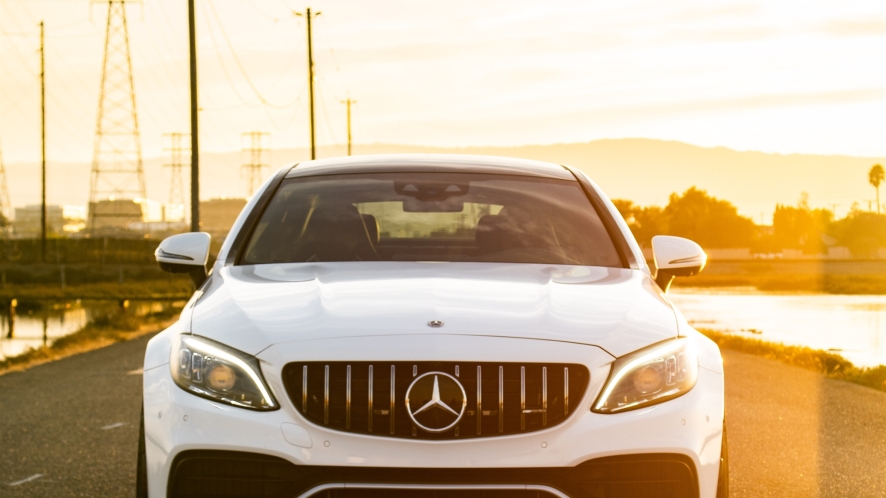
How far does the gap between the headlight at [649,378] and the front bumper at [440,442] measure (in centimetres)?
3

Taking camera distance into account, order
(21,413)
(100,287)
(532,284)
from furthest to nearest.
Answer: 1. (100,287)
2. (21,413)
3. (532,284)

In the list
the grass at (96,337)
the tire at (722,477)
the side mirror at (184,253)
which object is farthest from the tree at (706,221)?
the tire at (722,477)

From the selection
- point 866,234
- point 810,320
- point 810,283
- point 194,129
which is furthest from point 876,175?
point 194,129

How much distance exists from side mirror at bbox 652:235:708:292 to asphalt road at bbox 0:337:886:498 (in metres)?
1.73

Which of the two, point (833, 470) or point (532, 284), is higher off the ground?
point (532, 284)

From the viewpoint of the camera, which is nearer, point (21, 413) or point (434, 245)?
point (434, 245)

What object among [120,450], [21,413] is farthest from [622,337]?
[21,413]

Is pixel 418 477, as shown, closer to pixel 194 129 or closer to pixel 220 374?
pixel 220 374

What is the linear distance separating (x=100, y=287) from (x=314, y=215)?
53779 millimetres

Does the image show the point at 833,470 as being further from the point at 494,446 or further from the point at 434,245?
the point at 494,446

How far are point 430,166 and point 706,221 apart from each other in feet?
564

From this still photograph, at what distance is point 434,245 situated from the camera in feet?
15.5

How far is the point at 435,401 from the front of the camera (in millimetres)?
3119

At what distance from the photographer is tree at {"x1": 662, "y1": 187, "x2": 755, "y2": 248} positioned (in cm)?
16838
